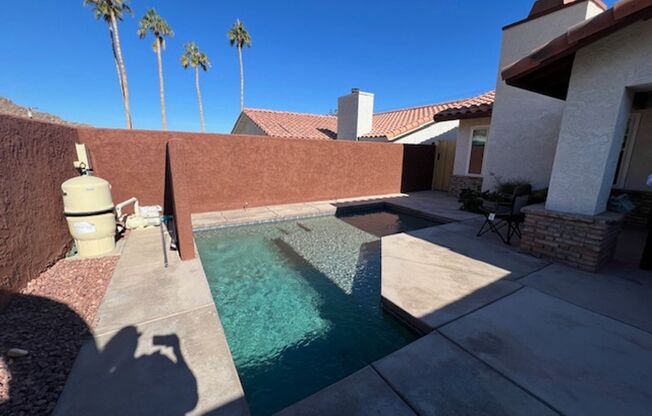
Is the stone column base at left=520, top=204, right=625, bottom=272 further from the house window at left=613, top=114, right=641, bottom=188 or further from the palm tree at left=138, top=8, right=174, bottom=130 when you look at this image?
the palm tree at left=138, top=8, right=174, bottom=130

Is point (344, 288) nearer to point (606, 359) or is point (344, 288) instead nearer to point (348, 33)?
point (606, 359)

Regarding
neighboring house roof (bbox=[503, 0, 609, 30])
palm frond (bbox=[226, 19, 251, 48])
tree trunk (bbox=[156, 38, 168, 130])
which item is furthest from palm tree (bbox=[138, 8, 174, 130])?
neighboring house roof (bbox=[503, 0, 609, 30])

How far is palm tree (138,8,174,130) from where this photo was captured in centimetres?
1830

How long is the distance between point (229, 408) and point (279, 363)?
865 mm

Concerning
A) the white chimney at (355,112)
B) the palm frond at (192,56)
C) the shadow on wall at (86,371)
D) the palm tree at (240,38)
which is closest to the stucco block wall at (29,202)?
the shadow on wall at (86,371)

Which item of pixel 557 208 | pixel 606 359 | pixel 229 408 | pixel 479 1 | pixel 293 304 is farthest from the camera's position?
pixel 479 1

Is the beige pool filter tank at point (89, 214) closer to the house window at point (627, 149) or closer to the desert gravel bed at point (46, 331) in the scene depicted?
the desert gravel bed at point (46, 331)

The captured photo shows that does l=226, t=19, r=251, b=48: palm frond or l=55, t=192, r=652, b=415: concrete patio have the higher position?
l=226, t=19, r=251, b=48: palm frond

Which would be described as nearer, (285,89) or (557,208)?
(557,208)

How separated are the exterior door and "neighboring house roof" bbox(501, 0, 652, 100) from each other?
6365 mm

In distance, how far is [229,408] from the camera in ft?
5.92

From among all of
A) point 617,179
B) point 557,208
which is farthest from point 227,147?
point 617,179

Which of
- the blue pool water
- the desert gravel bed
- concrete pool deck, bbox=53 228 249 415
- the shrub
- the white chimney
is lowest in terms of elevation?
the blue pool water

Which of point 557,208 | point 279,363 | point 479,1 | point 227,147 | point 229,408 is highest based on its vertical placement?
point 479,1
